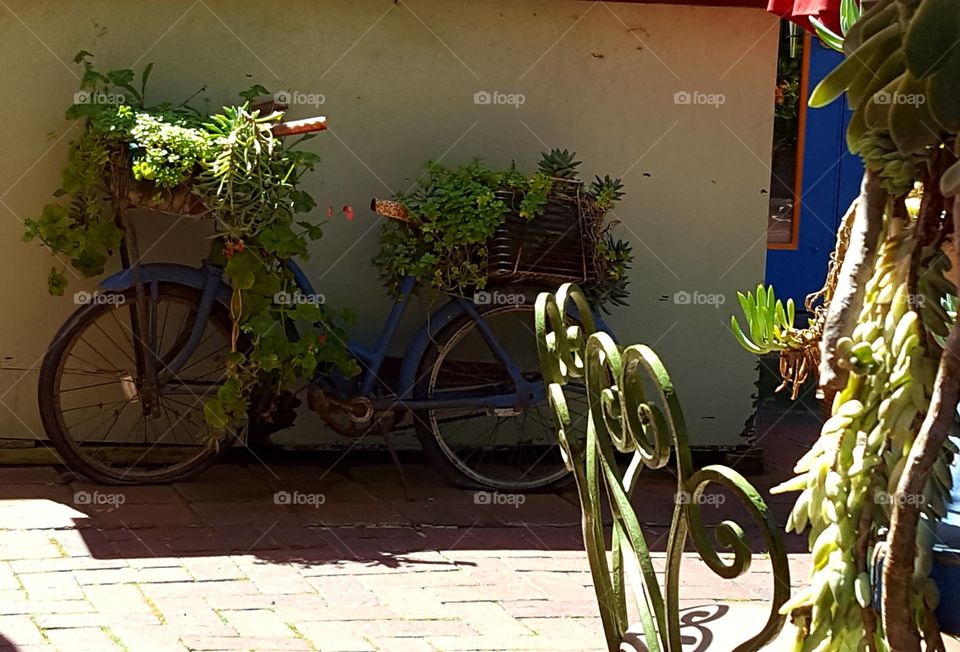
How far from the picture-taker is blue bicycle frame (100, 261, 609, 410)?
5277mm

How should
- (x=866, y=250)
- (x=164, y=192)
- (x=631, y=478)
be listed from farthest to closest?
(x=164, y=192)
(x=631, y=478)
(x=866, y=250)

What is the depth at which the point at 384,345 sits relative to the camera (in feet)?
18.1

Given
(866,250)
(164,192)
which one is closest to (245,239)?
(164,192)

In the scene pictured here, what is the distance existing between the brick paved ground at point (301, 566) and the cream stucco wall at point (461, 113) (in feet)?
2.12

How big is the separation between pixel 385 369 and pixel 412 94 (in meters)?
1.24

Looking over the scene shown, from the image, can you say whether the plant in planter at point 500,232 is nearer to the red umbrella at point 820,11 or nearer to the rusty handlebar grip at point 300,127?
the rusty handlebar grip at point 300,127

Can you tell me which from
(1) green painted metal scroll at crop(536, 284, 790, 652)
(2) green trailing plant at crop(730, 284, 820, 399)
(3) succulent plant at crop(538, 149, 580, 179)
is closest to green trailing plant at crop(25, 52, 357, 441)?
(3) succulent plant at crop(538, 149, 580, 179)

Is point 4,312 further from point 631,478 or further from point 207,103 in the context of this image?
point 631,478

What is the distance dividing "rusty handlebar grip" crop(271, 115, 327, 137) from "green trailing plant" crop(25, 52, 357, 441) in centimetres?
5

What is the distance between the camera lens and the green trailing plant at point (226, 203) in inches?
196

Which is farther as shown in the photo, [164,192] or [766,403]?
[766,403]

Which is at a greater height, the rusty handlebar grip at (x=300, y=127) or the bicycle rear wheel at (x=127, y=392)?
the rusty handlebar grip at (x=300, y=127)

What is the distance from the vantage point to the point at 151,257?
568 centimetres

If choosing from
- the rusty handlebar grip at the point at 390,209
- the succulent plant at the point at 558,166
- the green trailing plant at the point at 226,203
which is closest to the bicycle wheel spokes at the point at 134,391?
the green trailing plant at the point at 226,203
